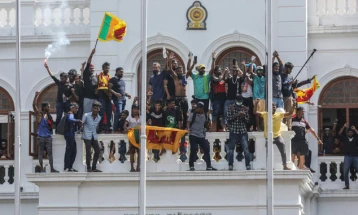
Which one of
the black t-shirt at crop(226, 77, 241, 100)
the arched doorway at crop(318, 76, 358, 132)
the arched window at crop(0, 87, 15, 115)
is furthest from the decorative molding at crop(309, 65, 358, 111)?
the arched window at crop(0, 87, 15, 115)

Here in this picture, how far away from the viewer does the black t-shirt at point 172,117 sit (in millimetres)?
42750

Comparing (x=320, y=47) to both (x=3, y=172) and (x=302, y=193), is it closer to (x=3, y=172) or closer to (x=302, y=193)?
(x=302, y=193)

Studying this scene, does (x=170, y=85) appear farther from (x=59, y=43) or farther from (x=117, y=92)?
(x=59, y=43)

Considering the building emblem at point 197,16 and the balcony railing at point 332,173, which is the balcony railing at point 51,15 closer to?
the building emblem at point 197,16

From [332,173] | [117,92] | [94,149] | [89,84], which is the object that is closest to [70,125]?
[94,149]

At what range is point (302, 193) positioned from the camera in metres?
43.7

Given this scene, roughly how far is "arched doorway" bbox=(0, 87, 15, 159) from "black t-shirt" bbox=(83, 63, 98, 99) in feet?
23.0

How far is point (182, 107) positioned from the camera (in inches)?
1695

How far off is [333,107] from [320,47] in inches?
69.9

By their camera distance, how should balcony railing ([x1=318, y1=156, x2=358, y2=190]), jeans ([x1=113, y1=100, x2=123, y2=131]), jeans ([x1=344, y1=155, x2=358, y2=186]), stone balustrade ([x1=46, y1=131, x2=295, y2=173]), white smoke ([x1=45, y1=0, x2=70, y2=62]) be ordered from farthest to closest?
white smoke ([x1=45, y1=0, x2=70, y2=62])
balcony railing ([x1=318, y1=156, x2=358, y2=190])
jeans ([x1=344, y1=155, x2=358, y2=186])
jeans ([x1=113, y1=100, x2=123, y2=131])
stone balustrade ([x1=46, y1=131, x2=295, y2=173])

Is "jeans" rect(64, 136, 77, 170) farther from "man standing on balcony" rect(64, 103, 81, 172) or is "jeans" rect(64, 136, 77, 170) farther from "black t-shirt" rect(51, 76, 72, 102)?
"black t-shirt" rect(51, 76, 72, 102)

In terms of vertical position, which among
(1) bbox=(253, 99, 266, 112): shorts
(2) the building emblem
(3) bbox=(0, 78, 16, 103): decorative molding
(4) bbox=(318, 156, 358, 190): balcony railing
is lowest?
(4) bbox=(318, 156, 358, 190): balcony railing

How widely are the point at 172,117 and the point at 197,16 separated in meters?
6.95

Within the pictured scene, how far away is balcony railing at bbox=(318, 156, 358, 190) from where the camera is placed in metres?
47.6
